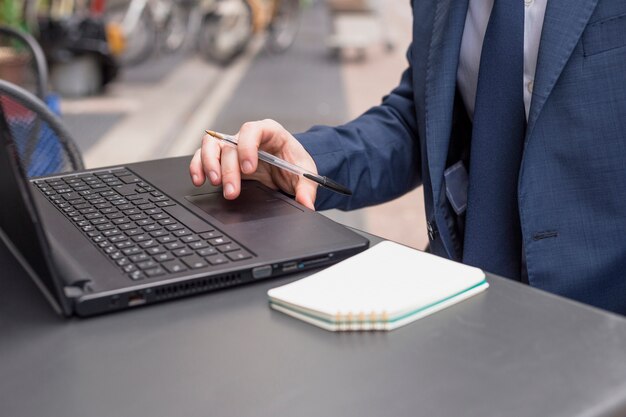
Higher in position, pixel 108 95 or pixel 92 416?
pixel 92 416

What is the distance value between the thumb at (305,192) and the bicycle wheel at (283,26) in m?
9.34

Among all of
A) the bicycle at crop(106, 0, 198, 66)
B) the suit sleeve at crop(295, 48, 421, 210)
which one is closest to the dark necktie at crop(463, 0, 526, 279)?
the suit sleeve at crop(295, 48, 421, 210)

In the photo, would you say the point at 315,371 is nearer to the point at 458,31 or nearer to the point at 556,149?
the point at 556,149

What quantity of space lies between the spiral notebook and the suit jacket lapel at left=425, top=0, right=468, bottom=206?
46 centimetres

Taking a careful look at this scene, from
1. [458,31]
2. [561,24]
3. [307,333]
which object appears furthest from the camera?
[458,31]

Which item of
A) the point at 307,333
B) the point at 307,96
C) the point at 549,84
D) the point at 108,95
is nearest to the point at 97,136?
the point at 108,95

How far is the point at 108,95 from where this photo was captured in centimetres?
679

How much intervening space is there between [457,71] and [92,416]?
0.91 m

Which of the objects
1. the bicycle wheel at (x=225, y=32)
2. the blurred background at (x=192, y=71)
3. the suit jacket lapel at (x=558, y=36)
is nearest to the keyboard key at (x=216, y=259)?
the suit jacket lapel at (x=558, y=36)

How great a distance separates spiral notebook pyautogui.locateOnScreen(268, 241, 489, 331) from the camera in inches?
29.4

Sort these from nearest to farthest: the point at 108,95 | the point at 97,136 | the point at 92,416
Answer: the point at 92,416
the point at 97,136
the point at 108,95

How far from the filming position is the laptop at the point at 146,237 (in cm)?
77

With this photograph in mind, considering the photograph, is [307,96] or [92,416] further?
[307,96]

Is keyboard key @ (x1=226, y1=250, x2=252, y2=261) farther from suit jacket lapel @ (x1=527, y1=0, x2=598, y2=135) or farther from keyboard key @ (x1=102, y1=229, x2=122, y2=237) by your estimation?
suit jacket lapel @ (x1=527, y1=0, x2=598, y2=135)
